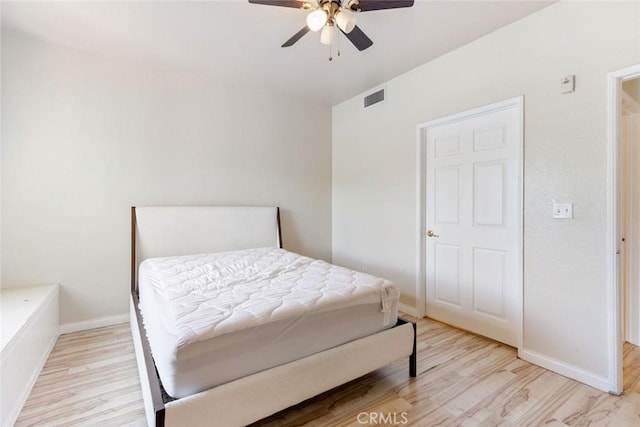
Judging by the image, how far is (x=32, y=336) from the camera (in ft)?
6.68

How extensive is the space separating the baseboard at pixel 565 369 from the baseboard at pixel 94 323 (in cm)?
380

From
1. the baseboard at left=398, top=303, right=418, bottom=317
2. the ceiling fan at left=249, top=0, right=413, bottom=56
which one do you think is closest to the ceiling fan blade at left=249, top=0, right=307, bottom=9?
the ceiling fan at left=249, top=0, right=413, bottom=56

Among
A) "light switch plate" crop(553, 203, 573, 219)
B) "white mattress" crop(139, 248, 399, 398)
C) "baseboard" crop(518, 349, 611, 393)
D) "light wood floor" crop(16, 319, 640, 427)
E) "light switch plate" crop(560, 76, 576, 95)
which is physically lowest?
"light wood floor" crop(16, 319, 640, 427)

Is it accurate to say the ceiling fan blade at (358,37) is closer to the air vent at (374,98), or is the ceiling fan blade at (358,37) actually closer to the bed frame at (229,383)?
the air vent at (374,98)

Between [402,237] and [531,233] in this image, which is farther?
[402,237]

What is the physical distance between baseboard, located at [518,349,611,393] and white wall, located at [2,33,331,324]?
320 centimetres

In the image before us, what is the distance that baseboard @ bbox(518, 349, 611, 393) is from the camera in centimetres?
196

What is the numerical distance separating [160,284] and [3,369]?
33.1 inches

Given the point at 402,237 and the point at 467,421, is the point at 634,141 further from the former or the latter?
the point at 467,421

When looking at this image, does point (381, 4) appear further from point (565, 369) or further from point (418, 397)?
point (565, 369)

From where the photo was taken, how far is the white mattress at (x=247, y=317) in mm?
1360

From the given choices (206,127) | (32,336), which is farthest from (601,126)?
(32,336)

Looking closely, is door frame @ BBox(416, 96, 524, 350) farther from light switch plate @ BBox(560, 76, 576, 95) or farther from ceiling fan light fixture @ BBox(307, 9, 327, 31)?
ceiling fan light fixture @ BBox(307, 9, 327, 31)

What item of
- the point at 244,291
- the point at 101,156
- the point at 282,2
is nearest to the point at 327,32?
the point at 282,2
